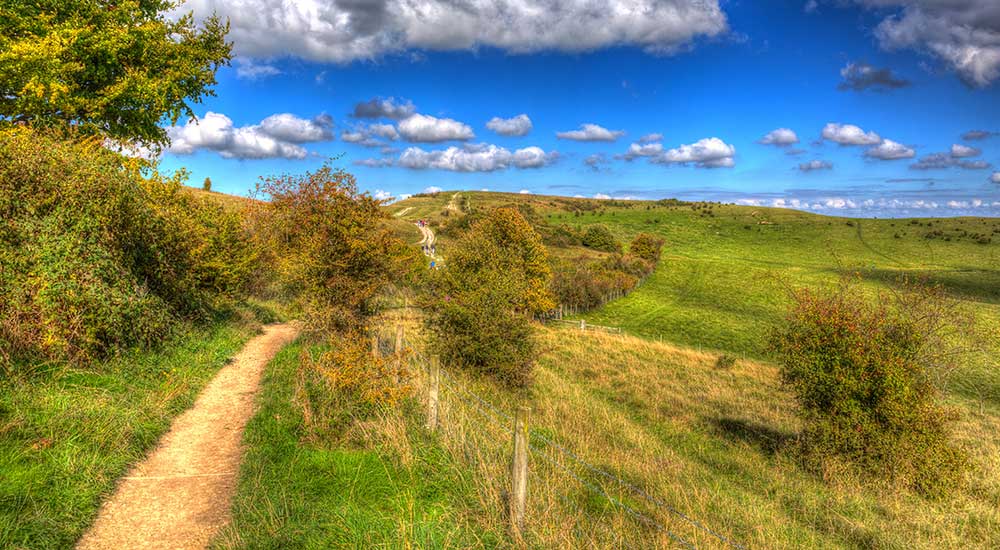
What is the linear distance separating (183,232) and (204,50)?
280 inches

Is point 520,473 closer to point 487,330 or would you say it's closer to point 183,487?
point 183,487

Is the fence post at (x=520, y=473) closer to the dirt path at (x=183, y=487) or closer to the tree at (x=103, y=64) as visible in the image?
the dirt path at (x=183, y=487)

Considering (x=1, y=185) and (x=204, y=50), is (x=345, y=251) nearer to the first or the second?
(x=1, y=185)

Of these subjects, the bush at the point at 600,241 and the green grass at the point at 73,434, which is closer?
the green grass at the point at 73,434

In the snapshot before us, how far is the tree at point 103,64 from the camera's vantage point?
12125 mm

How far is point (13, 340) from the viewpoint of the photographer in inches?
321

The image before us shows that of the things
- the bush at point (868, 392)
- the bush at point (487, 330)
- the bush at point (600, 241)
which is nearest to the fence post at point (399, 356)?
the bush at point (487, 330)

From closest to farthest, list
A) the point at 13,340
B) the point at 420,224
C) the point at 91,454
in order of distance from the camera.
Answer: the point at 91,454, the point at 13,340, the point at 420,224

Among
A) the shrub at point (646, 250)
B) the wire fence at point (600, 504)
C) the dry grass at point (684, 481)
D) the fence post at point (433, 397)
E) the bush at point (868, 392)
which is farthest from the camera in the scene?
the shrub at point (646, 250)

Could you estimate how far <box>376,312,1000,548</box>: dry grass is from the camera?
6.23 m

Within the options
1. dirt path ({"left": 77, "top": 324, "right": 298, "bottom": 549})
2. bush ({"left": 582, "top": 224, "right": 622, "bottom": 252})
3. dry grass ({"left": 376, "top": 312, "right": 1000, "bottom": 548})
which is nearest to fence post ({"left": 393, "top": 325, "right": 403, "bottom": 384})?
dry grass ({"left": 376, "top": 312, "right": 1000, "bottom": 548})

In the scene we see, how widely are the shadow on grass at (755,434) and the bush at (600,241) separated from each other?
89.7m

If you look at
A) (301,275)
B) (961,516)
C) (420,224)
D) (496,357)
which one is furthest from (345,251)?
(420,224)

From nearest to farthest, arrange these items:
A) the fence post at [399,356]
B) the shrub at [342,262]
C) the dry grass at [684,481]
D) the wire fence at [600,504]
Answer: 1. the wire fence at [600,504]
2. the dry grass at [684,481]
3. the fence post at [399,356]
4. the shrub at [342,262]
